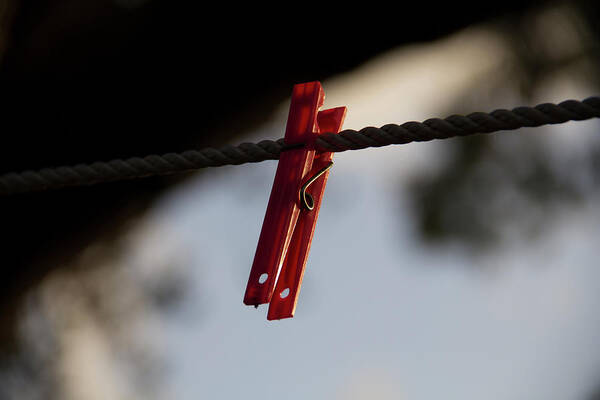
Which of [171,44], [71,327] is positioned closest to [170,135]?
[171,44]

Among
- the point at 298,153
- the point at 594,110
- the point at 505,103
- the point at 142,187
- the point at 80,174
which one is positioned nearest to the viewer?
the point at 594,110

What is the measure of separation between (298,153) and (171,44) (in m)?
1.05

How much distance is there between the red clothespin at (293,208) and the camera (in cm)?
67

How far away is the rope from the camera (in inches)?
22.8

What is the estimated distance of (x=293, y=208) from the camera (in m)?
0.68

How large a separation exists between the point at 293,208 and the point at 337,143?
0.28 ft

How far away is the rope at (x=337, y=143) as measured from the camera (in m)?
0.58

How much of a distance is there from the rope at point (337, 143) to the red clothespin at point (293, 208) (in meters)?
0.02

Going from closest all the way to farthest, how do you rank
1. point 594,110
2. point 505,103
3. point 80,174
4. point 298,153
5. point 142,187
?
point 594,110 < point 298,153 < point 80,174 < point 505,103 < point 142,187

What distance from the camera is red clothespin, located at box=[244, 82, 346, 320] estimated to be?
2.18ft

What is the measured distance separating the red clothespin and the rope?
0.06 ft

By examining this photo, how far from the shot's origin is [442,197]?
1888 millimetres

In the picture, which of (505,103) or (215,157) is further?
(505,103)

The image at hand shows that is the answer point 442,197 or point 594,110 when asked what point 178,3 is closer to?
point 442,197
